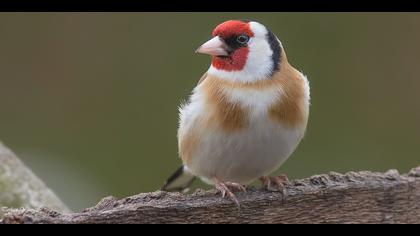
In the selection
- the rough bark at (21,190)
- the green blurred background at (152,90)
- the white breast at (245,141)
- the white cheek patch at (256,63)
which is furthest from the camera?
the green blurred background at (152,90)

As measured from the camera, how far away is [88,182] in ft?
17.5

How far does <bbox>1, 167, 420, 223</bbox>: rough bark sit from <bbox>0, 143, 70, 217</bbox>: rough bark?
81 centimetres

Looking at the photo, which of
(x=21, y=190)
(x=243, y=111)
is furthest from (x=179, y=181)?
(x=243, y=111)

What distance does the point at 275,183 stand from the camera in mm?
3062

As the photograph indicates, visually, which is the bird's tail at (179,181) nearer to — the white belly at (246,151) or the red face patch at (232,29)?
the white belly at (246,151)

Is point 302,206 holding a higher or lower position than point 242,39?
lower

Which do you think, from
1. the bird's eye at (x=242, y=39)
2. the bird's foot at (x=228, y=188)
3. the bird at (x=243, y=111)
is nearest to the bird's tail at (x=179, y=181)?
the bird at (x=243, y=111)

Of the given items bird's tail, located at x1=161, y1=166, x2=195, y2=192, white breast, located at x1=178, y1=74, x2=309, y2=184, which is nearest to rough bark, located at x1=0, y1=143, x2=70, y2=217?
bird's tail, located at x1=161, y1=166, x2=195, y2=192

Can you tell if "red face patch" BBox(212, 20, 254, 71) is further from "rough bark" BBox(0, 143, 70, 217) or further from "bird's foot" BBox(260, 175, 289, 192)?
"rough bark" BBox(0, 143, 70, 217)

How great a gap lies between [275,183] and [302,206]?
0.76ft

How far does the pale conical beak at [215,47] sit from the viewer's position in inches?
132

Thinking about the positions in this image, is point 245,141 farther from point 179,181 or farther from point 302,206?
point 179,181

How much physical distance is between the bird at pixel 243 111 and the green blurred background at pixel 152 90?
1.72 metres
